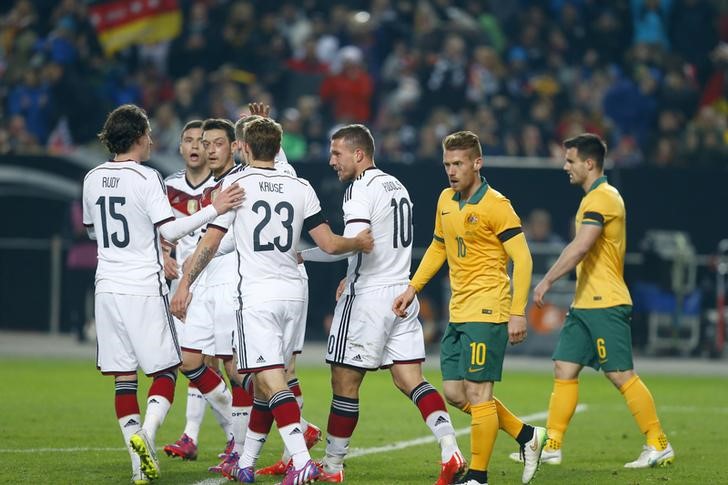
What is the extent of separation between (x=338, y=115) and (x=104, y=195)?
506 inches

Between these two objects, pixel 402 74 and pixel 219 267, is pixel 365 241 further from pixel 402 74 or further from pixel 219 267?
pixel 402 74

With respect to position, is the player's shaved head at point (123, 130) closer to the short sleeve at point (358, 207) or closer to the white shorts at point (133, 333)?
the white shorts at point (133, 333)

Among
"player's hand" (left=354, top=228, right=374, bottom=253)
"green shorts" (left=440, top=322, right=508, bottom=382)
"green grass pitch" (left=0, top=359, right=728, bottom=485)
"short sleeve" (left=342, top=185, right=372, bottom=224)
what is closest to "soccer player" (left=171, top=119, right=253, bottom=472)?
"green grass pitch" (left=0, top=359, right=728, bottom=485)

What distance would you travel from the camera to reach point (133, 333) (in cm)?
875

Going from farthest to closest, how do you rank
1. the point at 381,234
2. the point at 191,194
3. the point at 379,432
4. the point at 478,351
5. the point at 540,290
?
the point at 379,432 → the point at 191,194 → the point at 540,290 → the point at 381,234 → the point at 478,351

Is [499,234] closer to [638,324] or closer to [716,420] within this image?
[716,420]

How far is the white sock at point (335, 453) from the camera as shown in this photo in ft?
29.2

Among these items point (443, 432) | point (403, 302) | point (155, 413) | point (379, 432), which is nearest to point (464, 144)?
point (403, 302)

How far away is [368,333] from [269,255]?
845mm

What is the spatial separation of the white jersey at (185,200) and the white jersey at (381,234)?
1.82 meters

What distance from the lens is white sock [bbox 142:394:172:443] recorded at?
9.16 metres

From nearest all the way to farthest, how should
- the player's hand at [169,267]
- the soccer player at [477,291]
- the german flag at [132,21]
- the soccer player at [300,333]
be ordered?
1. the soccer player at [477,291]
2. the soccer player at [300,333]
3. the player's hand at [169,267]
4. the german flag at [132,21]

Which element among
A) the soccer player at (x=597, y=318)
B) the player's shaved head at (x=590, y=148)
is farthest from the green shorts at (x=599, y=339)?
the player's shaved head at (x=590, y=148)

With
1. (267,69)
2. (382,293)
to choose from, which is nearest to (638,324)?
(267,69)
